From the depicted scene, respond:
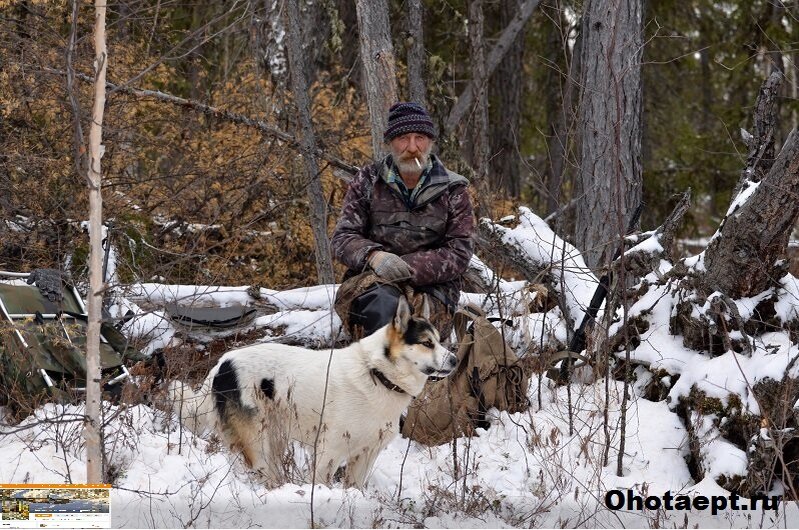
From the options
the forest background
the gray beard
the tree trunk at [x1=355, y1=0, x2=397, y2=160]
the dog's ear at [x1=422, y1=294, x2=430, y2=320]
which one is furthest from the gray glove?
the tree trunk at [x1=355, y1=0, x2=397, y2=160]

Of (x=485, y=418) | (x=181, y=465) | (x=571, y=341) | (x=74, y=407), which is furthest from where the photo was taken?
(x=571, y=341)

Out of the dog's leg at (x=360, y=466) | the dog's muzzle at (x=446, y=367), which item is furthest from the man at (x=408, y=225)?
the dog's leg at (x=360, y=466)

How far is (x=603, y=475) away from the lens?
5.03 m

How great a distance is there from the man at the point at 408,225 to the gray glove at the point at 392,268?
0.17ft

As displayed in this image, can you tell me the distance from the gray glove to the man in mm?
52

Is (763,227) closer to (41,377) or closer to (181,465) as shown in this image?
(181,465)

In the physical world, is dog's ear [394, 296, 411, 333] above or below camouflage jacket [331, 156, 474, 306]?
below

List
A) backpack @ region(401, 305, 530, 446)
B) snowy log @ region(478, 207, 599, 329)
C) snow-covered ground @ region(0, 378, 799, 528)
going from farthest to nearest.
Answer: snowy log @ region(478, 207, 599, 329) < backpack @ region(401, 305, 530, 446) < snow-covered ground @ region(0, 378, 799, 528)

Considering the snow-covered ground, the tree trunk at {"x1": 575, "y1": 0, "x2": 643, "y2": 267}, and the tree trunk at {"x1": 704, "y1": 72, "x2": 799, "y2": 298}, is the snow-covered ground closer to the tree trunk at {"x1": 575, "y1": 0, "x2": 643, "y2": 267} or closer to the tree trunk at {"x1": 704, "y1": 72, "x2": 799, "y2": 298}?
the tree trunk at {"x1": 704, "y1": 72, "x2": 799, "y2": 298}

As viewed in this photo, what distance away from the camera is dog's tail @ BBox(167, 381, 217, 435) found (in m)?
5.11

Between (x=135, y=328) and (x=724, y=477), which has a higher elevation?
(x=135, y=328)

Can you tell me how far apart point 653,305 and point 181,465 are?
327 cm

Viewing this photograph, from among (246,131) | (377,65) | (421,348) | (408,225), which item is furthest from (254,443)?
(246,131)

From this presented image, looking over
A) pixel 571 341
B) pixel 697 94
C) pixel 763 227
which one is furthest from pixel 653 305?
pixel 697 94
